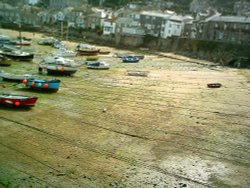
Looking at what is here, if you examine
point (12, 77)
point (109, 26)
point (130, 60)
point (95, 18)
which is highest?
point (95, 18)

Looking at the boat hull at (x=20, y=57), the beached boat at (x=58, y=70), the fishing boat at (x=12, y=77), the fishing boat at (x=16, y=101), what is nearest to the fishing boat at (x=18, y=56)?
the boat hull at (x=20, y=57)

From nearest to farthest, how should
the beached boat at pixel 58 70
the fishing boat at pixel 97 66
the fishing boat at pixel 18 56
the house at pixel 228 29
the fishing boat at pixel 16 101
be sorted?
1. the fishing boat at pixel 16 101
2. the beached boat at pixel 58 70
3. the fishing boat at pixel 97 66
4. the fishing boat at pixel 18 56
5. the house at pixel 228 29

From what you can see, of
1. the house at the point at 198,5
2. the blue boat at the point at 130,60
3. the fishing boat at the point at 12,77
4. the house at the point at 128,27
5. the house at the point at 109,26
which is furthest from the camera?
the house at the point at 198,5

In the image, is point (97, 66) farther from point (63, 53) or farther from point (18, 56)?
point (63, 53)

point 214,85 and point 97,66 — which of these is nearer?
point 214,85

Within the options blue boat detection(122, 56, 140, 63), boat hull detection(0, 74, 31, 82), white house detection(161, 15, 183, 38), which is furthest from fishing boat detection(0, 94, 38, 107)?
white house detection(161, 15, 183, 38)

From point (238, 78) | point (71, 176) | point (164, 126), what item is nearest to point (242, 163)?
point (164, 126)

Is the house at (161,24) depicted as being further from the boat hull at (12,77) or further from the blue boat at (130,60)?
the boat hull at (12,77)

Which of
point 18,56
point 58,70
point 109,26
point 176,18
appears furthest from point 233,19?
point 58,70

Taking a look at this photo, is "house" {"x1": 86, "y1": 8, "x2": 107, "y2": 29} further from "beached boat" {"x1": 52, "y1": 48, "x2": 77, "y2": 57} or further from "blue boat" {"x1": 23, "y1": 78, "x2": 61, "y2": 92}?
"blue boat" {"x1": 23, "y1": 78, "x2": 61, "y2": 92}
